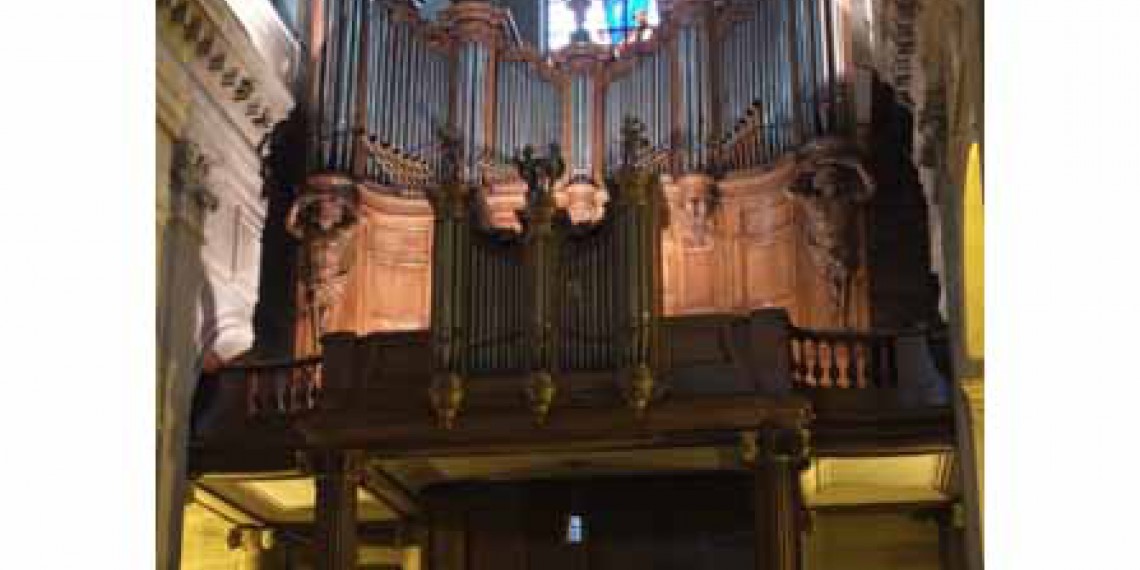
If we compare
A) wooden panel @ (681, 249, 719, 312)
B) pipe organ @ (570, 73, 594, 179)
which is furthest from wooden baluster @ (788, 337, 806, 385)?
pipe organ @ (570, 73, 594, 179)

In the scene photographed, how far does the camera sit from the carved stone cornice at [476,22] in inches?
639

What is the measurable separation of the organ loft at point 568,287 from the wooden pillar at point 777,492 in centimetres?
2

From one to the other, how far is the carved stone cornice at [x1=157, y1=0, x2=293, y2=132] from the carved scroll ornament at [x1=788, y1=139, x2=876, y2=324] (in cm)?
488

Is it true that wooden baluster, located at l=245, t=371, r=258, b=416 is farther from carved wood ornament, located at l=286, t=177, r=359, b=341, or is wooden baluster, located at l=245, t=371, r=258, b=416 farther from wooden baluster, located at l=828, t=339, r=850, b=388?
wooden baluster, located at l=828, t=339, r=850, b=388

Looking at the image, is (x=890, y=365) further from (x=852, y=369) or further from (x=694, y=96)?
(x=694, y=96)

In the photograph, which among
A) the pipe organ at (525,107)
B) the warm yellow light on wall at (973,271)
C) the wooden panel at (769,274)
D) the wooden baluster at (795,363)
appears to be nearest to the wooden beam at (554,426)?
the wooden baluster at (795,363)

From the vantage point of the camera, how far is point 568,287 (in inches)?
479

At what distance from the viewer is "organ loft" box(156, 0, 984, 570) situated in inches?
456

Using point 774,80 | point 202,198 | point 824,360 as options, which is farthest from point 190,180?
point 774,80

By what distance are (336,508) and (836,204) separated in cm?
537

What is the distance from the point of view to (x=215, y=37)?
11383 mm

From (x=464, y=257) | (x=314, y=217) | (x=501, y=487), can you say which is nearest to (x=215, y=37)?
(x=464, y=257)

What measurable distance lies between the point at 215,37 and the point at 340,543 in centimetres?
398

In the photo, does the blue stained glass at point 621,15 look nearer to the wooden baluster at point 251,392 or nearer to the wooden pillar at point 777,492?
the wooden baluster at point 251,392
